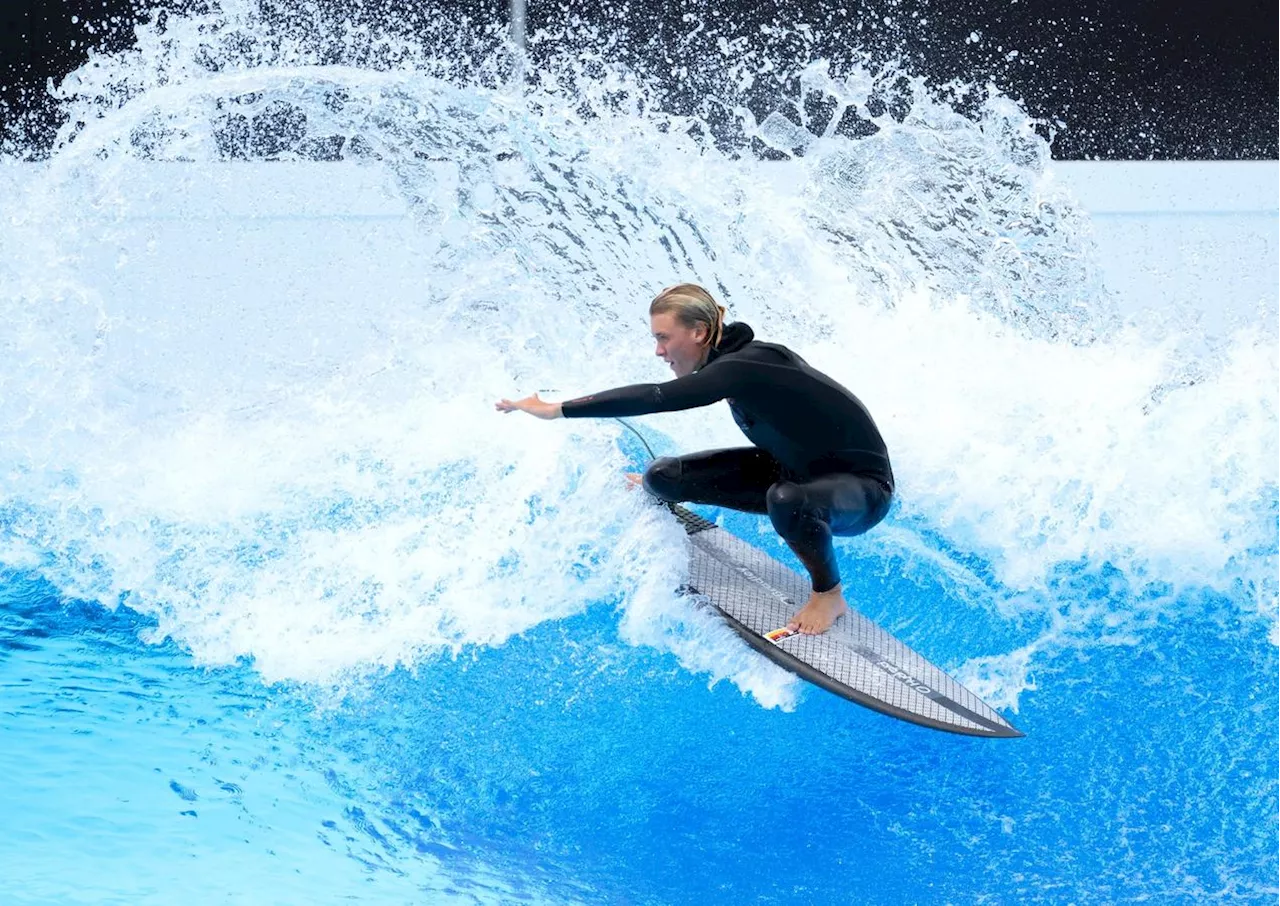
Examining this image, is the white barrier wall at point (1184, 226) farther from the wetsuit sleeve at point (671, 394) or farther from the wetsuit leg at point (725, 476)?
the wetsuit sleeve at point (671, 394)

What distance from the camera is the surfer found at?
8.87 ft

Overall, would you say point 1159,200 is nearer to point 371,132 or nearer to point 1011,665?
point 371,132

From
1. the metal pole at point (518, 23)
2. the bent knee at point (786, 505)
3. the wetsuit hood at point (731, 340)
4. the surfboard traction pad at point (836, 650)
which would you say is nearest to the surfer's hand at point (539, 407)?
the wetsuit hood at point (731, 340)

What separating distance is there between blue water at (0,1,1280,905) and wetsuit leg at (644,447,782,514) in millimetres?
205

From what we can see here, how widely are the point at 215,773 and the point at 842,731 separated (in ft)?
4.80

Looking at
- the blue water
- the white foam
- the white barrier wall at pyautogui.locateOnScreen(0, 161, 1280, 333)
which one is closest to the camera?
the blue water

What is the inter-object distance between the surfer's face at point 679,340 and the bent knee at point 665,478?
0.36m

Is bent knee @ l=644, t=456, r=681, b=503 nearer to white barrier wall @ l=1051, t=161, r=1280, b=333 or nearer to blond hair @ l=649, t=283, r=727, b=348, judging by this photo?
blond hair @ l=649, t=283, r=727, b=348

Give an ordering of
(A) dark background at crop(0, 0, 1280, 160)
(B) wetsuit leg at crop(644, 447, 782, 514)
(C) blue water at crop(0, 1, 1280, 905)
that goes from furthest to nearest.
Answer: (A) dark background at crop(0, 0, 1280, 160) < (B) wetsuit leg at crop(644, 447, 782, 514) < (C) blue water at crop(0, 1, 1280, 905)

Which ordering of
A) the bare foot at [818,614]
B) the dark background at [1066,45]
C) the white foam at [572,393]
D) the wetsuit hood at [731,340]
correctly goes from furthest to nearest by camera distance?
the dark background at [1066,45] → the white foam at [572,393] → the bare foot at [818,614] → the wetsuit hood at [731,340]

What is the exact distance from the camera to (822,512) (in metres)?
2.76

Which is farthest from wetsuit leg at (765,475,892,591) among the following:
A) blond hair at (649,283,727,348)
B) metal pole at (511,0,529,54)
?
metal pole at (511,0,529,54)

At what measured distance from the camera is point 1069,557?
11.9 feet

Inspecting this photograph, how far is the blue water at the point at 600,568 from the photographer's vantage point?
250 centimetres
